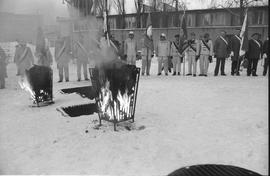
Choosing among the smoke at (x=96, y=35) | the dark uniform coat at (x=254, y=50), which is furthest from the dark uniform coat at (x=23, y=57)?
the dark uniform coat at (x=254, y=50)

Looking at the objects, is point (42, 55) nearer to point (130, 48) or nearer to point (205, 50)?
point (130, 48)

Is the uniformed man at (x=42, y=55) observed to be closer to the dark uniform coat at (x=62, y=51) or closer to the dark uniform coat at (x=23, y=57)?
the dark uniform coat at (x=62, y=51)

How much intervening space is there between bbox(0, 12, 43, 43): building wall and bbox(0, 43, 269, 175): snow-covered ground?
193 cm

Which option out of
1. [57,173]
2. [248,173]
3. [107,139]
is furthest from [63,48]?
[248,173]

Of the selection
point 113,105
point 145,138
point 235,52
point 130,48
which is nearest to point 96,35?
point 130,48

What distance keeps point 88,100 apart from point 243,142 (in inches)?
183

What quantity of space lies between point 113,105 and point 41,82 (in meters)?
3.10

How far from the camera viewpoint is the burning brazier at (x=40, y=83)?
23.5ft

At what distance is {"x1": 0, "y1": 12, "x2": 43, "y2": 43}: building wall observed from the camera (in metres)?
5.95

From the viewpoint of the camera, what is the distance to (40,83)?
731 cm

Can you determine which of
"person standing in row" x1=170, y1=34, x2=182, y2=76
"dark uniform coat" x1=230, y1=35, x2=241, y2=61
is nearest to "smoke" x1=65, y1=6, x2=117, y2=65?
"person standing in row" x1=170, y1=34, x2=182, y2=76

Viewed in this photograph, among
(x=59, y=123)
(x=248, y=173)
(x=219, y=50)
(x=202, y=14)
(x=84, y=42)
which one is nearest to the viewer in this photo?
(x=248, y=173)

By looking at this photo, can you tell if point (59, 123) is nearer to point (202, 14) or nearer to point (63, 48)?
point (63, 48)

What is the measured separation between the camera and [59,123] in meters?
5.78
